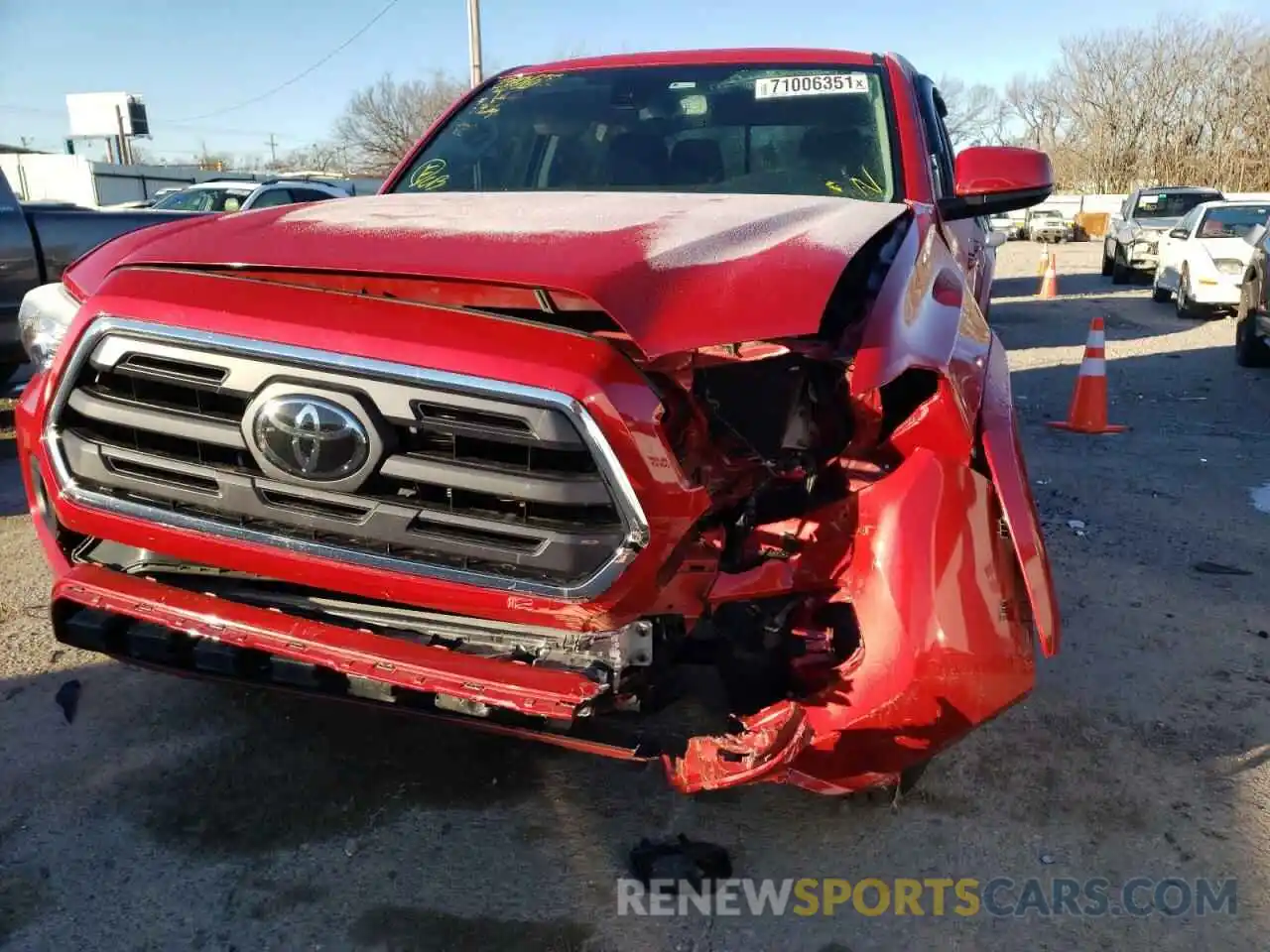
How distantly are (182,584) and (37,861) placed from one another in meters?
0.77

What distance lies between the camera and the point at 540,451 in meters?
1.90

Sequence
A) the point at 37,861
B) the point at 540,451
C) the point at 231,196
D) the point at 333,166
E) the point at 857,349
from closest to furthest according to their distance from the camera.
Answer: the point at 540,451 → the point at 857,349 → the point at 37,861 → the point at 231,196 → the point at 333,166

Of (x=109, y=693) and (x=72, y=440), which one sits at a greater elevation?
(x=72, y=440)

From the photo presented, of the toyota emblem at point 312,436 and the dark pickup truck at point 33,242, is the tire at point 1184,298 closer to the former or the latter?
the dark pickup truck at point 33,242

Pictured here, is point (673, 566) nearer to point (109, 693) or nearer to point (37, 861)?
point (37, 861)

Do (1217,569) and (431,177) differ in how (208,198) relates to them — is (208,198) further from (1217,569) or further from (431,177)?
(1217,569)

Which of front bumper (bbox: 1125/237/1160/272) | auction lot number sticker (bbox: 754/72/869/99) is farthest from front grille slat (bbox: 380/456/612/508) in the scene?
front bumper (bbox: 1125/237/1160/272)

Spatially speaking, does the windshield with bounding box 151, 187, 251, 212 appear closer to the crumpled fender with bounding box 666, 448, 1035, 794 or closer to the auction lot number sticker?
the auction lot number sticker

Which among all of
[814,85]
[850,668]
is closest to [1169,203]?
[814,85]

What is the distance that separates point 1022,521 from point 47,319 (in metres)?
2.37

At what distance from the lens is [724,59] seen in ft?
12.5

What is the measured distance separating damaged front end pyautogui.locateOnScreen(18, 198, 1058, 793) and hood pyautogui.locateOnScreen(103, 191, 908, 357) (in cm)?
7

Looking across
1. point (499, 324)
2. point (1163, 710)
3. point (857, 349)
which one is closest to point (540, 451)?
point (499, 324)
